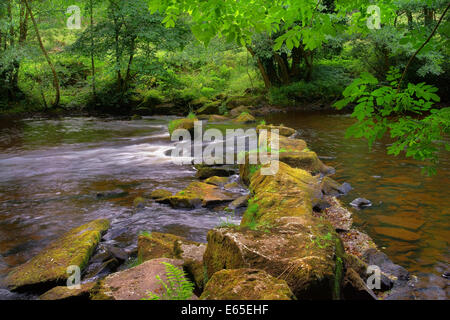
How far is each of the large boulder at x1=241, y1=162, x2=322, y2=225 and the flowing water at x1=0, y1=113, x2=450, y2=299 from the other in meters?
0.70

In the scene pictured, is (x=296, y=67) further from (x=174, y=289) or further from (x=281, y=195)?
(x=174, y=289)

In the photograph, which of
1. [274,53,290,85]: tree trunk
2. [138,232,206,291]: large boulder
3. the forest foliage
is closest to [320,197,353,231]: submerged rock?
[138,232,206,291]: large boulder

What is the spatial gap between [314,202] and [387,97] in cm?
305

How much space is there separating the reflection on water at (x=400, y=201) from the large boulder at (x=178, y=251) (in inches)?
88.9

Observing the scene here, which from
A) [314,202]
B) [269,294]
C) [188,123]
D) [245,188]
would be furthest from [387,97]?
[188,123]

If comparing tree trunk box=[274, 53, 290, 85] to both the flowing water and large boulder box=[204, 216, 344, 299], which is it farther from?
large boulder box=[204, 216, 344, 299]

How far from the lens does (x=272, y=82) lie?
2175 cm

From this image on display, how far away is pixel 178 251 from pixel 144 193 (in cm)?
337

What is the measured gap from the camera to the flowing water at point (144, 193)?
14.8ft

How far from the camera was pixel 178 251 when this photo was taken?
375cm

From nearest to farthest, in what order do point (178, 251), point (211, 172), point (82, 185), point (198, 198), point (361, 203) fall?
point (178, 251), point (361, 203), point (198, 198), point (82, 185), point (211, 172)

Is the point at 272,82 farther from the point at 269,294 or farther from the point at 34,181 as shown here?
the point at 269,294

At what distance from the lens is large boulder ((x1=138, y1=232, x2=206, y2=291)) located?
132 inches

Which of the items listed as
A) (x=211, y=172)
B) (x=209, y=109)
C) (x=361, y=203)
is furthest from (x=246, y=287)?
(x=209, y=109)
